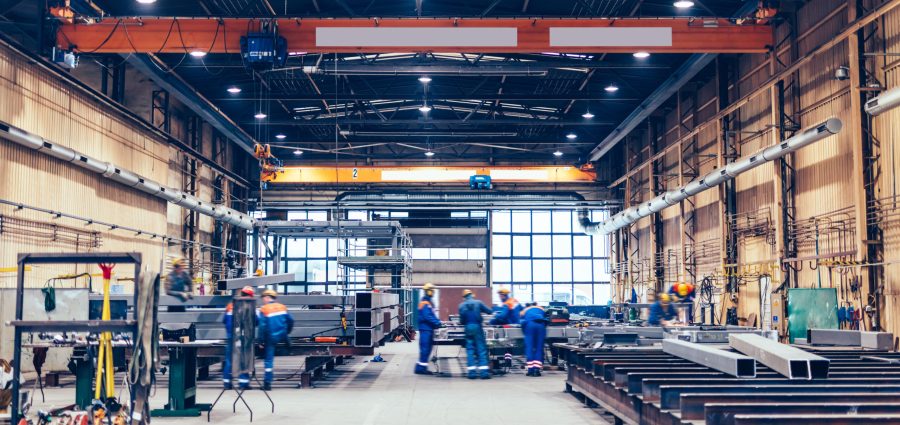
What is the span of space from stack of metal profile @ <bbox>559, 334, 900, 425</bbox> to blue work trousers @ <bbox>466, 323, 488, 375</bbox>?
382 centimetres

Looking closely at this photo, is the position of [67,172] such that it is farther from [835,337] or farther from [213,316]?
[835,337]

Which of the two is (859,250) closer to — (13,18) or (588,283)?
(13,18)

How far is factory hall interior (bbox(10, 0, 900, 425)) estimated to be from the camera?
380 inches

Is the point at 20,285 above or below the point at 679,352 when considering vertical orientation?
above

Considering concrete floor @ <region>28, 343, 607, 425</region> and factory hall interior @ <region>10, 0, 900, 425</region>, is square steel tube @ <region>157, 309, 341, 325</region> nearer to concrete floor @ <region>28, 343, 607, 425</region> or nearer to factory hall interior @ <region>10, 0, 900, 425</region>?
factory hall interior @ <region>10, 0, 900, 425</region>

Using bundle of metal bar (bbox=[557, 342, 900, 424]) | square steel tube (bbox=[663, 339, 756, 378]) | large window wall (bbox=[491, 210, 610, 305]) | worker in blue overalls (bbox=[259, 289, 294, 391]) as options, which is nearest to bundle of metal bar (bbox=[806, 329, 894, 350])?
bundle of metal bar (bbox=[557, 342, 900, 424])

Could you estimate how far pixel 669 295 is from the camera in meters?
16.3

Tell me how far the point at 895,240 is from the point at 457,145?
2381 centimetres

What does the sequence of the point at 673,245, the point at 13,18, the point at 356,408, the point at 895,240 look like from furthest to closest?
the point at 673,245, the point at 13,18, the point at 895,240, the point at 356,408

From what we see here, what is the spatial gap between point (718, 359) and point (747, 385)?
1.20m

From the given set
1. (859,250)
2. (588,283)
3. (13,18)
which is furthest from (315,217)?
(859,250)

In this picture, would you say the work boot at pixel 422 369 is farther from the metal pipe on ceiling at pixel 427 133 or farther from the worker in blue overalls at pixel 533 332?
the metal pipe on ceiling at pixel 427 133

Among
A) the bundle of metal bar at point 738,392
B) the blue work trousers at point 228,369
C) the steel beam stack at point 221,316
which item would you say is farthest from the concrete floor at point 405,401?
the bundle of metal bar at point 738,392

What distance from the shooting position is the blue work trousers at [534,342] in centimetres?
1512
